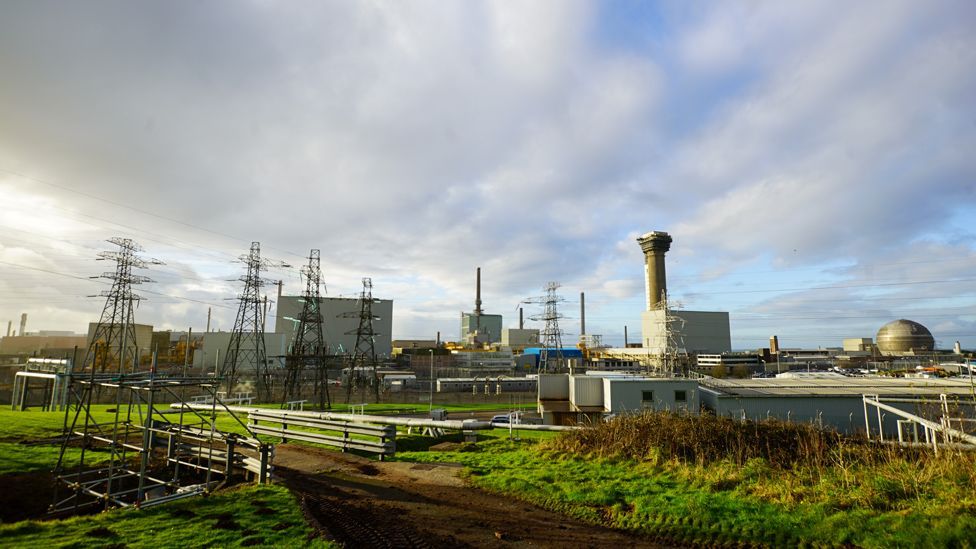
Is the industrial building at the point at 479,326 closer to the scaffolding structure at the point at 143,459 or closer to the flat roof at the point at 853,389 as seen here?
the flat roof at the point at 853,389

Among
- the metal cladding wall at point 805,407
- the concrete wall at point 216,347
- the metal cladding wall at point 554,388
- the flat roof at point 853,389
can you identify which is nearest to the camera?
the metal cladding wall at point 805,407

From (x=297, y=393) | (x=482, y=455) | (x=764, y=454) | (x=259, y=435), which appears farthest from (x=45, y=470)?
(x=297, y=393)

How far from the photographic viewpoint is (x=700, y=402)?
119ft

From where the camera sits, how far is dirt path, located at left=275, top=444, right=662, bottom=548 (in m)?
7.93

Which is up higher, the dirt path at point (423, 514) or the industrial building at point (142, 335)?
the industrial building at point (142, 335)

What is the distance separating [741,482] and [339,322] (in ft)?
322

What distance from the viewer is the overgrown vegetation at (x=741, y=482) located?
25.4ft

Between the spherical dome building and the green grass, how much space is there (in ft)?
539

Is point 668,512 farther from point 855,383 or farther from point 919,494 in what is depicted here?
point 855,383

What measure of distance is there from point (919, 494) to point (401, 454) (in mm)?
13425

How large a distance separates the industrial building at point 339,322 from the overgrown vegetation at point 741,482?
285ft

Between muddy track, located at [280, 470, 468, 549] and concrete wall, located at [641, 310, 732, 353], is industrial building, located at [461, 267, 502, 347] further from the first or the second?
muddy track, located at [280, 470, 468, 549]

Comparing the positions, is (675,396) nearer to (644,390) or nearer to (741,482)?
(644,390)

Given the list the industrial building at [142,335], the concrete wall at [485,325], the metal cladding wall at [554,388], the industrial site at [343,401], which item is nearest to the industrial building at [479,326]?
the concrete wall at [485,325]
